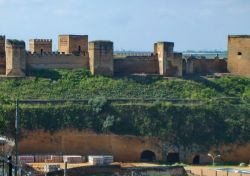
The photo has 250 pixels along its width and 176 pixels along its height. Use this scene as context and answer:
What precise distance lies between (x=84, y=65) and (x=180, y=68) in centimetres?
687

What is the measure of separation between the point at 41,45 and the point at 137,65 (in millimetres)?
7080

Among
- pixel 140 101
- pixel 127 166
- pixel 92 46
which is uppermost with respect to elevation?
pixel 92 46

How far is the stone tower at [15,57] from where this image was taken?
4981cm

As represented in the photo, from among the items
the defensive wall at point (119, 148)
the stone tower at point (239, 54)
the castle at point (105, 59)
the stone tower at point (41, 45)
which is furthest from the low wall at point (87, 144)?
the stone tower at point (239, 54)

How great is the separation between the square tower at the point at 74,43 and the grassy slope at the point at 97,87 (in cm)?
186

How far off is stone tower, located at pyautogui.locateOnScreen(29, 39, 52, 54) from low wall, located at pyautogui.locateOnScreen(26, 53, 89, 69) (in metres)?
1.96

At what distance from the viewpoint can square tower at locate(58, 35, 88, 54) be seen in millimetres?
53744

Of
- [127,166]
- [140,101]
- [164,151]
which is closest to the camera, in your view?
[127,166]

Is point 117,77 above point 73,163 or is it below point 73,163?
above

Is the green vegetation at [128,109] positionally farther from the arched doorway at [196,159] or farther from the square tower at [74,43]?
the square tower at [74,43]

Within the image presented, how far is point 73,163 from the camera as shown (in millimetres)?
44250

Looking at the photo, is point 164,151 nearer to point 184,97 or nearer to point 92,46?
point 184,97

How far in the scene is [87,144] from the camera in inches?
1855

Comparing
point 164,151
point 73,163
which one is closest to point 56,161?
point 73,163
